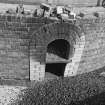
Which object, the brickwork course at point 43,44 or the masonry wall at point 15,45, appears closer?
the masonry wall at point 15,45

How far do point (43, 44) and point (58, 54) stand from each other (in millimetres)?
1105

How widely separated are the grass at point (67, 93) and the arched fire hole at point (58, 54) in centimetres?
68

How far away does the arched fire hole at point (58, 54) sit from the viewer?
7148 mm

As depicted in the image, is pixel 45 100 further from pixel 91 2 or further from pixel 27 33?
pixel 91 2

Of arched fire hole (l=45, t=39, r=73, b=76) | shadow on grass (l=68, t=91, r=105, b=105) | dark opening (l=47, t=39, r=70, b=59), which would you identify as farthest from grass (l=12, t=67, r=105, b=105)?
dark opening (l=47, t=39, r=70, b=59)

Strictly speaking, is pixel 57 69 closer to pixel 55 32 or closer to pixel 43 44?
pixel 43 44

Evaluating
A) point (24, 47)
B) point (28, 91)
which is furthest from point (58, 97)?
point (24, 47)

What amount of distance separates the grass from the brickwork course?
0.51m

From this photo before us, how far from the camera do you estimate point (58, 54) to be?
7.49 metres

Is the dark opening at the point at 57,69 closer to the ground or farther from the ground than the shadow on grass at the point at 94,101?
farther from the ground

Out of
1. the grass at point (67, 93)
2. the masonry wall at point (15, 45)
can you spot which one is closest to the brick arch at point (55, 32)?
the masonry wall at point (15, 45)

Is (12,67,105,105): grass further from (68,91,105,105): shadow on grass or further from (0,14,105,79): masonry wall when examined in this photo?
(0,14,105,79): masonry wall

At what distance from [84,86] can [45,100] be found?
5.74 ft

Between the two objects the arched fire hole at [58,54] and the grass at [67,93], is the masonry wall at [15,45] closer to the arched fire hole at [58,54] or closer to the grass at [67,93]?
the grass at [67,93]
